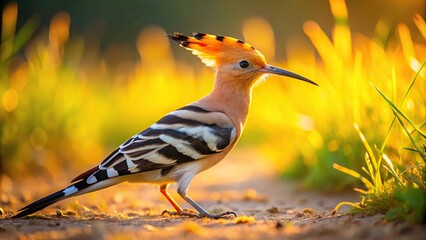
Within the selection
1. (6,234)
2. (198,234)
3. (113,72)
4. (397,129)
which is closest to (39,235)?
(6,234)

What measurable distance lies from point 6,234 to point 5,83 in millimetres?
3377

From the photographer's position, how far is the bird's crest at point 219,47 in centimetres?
414

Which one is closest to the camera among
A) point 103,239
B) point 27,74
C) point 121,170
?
point 103,239

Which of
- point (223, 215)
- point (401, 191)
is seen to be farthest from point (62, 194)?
point (401, 191)

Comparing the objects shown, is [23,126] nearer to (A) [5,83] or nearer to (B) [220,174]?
(A) [5,83]

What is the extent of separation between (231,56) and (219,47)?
0.11 m

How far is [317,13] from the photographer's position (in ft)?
54.2

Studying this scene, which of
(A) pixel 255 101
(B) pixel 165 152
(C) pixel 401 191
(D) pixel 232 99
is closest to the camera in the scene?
(C) pixel 401 191

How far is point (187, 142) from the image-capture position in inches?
144

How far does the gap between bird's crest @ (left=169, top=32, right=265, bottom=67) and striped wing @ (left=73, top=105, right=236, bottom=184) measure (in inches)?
21.2

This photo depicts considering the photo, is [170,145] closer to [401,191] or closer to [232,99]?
[232,99]

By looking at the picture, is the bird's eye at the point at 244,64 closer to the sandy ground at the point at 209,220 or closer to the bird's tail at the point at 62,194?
the sandy ground at the point at 209,220

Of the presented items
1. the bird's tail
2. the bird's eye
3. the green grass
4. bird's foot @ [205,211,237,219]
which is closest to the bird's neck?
the bird's eye

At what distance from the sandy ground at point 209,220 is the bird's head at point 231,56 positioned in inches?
39.0
